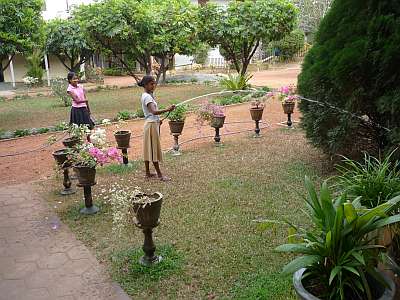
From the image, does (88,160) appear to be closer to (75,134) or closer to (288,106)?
(75,134)

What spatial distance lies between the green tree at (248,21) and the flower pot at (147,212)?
12.9 metres

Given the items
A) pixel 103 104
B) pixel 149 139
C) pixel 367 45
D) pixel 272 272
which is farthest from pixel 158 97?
pixel 272 272

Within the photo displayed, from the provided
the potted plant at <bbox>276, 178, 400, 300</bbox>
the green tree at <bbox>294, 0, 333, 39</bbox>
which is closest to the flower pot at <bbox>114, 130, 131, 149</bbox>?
the potted plant at <bbox>276, 178, 400, 300</bbox>

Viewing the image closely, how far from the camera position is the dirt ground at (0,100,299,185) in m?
7.24

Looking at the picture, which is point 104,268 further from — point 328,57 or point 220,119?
point 220,119

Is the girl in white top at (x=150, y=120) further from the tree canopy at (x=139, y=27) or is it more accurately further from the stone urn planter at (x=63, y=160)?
the tree canopy at (x=139, y=27)

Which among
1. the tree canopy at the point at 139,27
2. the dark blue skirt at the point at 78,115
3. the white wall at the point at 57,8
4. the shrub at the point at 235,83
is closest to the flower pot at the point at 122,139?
the dark blue skirt at the point at 78,115

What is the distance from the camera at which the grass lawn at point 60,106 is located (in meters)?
12.3

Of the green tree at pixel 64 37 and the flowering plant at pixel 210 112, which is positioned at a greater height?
the green tree at pixel 64 37

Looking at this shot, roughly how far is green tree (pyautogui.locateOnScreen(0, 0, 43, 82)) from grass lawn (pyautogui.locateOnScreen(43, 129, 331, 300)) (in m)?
7.79

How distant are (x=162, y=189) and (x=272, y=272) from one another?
2587 millimetres

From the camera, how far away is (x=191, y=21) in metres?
16.0

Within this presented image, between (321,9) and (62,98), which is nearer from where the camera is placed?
(62,98)

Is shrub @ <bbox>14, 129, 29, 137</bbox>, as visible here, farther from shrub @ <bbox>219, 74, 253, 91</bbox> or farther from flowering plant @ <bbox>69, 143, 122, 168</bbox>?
shrub @ <bbox>219, 74, 253, 91</bbox>
